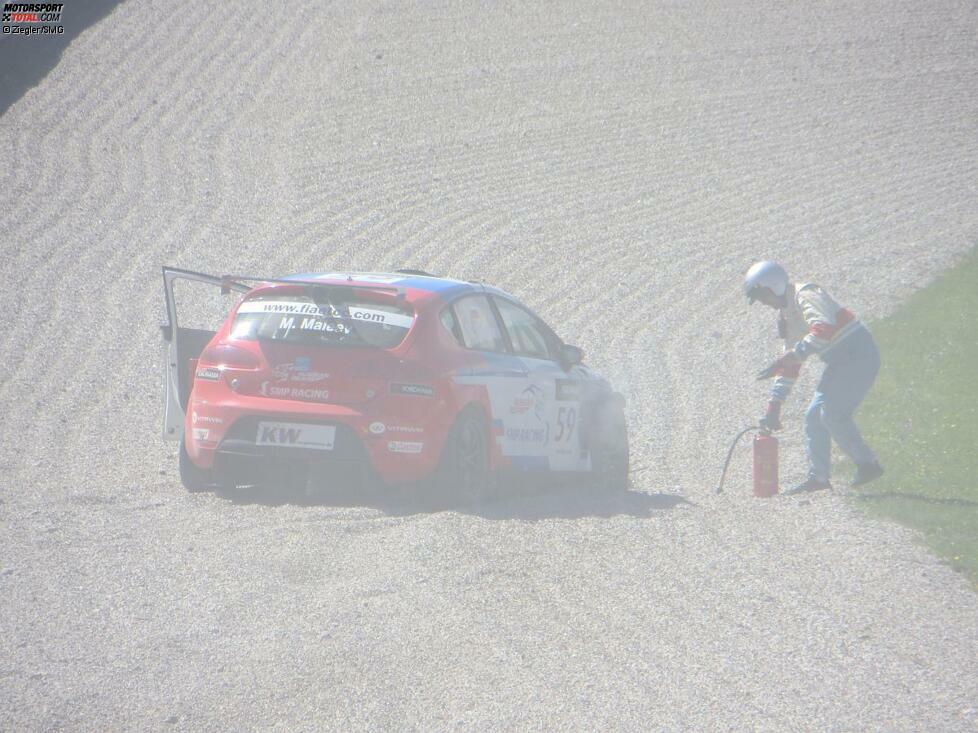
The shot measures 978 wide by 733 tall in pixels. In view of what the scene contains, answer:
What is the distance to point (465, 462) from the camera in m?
9.14

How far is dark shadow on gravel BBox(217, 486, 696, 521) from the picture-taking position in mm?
8883

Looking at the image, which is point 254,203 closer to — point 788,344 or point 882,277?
point 882,277

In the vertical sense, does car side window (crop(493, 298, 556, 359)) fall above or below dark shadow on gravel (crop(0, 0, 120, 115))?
below

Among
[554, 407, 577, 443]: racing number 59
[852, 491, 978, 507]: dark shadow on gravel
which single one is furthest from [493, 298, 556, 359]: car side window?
[852, 491, 978, 507]: dark shadow on gravel

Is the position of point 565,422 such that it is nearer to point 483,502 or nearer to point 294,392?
point 483,502

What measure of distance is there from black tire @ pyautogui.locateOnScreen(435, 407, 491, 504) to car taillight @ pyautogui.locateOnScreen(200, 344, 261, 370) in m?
1.44

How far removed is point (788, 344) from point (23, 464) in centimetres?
653

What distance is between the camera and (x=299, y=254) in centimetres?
2228

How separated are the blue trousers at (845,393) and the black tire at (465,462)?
8.77 feet

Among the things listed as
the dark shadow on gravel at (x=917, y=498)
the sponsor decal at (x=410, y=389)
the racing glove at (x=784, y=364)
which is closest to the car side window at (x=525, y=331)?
the sponsor decal at (x=410, y=389)

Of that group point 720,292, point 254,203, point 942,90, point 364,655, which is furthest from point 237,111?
point 364,655

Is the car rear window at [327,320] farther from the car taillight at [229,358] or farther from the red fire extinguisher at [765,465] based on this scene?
the red fire extinguisher at [765,465]

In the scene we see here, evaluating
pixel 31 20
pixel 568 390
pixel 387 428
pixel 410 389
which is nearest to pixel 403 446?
pixel 387 428

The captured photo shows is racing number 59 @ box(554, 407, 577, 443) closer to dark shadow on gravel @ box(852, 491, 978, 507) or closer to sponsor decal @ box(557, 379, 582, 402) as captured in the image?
sponsor decal @ box(557, 379, 582, 402)
